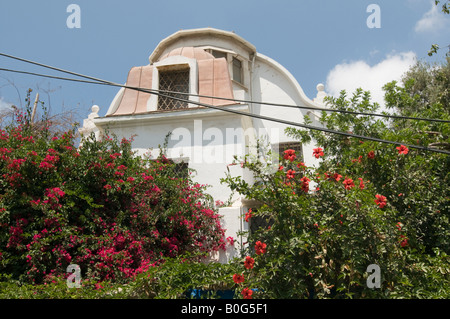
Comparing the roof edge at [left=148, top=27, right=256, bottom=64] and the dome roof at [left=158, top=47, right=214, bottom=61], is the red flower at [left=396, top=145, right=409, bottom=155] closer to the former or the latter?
the dome roof at [left=158, top=47, right=214, bottom=61]

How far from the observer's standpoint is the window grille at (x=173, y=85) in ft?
35.3

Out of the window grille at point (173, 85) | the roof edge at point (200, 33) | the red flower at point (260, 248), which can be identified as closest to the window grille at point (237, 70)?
the roof edge at point (200, 33)

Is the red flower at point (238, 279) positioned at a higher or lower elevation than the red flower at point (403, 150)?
lower

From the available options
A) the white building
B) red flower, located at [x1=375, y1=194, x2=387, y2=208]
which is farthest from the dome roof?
red flower, located at [x1=375, y1=194, x2=387, y2=208]

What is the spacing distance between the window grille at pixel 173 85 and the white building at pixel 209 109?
0.03 meters

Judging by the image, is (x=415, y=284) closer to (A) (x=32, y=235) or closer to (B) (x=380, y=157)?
(B) (x=380, y=157)

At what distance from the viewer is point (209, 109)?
32.3 ft

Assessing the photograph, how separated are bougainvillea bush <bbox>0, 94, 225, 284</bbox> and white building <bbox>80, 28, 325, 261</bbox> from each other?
4.27ft

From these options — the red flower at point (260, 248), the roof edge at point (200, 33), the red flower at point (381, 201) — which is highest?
the roof edge at point (200, 33)

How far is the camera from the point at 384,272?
4.41 metres

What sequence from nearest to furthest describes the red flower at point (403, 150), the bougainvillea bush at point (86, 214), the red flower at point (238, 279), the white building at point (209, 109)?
the red flower at point (238, 279) < the red flower at point (403, 150) < the bougainvillea bush at point (86, 214) < the white building at point (209, 109)

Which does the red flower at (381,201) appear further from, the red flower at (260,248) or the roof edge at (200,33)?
the roof edge at (200,33)
